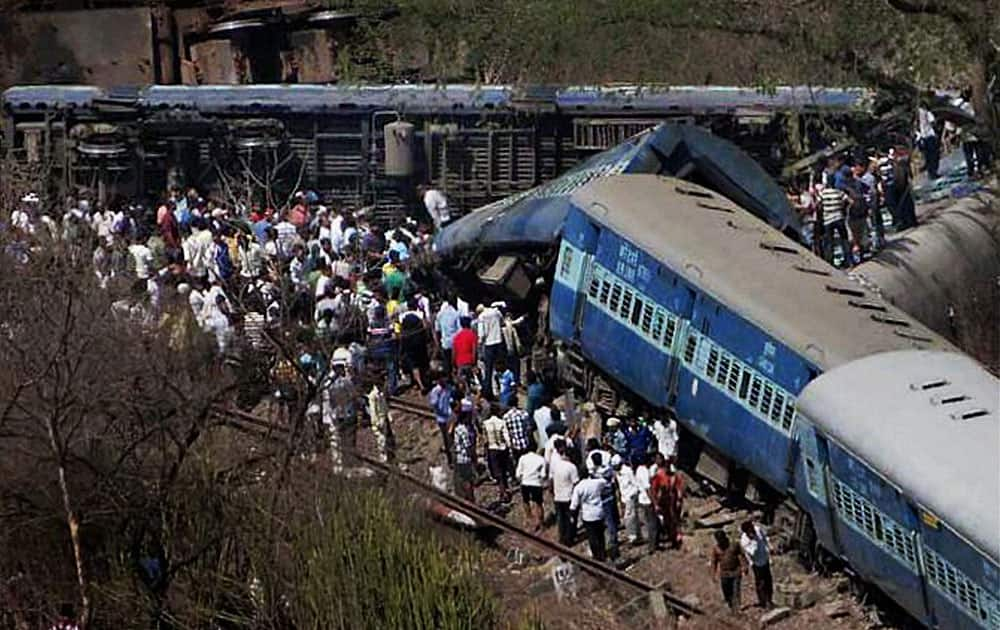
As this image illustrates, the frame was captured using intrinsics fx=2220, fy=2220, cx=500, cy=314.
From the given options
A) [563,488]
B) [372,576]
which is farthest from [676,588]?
[372,576]

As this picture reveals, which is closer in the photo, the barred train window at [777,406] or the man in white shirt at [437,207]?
the barred train window at [777,406]

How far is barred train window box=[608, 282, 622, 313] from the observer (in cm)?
2375

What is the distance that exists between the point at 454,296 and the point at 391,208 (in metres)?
7.15

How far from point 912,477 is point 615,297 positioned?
21.3 ft

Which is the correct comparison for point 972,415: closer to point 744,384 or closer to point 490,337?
point 744,384

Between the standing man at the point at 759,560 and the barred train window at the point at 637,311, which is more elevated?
the barred train window at the point at 637,311

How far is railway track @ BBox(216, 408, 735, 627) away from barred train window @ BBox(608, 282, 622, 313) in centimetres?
282

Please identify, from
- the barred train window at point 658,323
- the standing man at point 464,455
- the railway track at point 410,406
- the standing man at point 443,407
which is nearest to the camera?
the standing man at point 464,455

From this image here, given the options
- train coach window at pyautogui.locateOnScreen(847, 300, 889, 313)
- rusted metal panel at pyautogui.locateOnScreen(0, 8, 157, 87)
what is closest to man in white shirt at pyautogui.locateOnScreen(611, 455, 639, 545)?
train coach window at pyautogui.locateOnScreen(847, 300, 889, 313)

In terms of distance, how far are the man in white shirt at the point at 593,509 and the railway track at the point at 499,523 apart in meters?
0.14

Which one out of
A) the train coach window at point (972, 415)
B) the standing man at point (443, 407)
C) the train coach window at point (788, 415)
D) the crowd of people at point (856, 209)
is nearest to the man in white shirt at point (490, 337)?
the standing man at point (443, 407)

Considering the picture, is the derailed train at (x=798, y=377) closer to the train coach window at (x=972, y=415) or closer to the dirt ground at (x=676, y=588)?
the train coach window at (x=972, y=415)

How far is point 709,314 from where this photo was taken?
22.0 m

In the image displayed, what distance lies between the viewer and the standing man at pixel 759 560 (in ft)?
65.3
